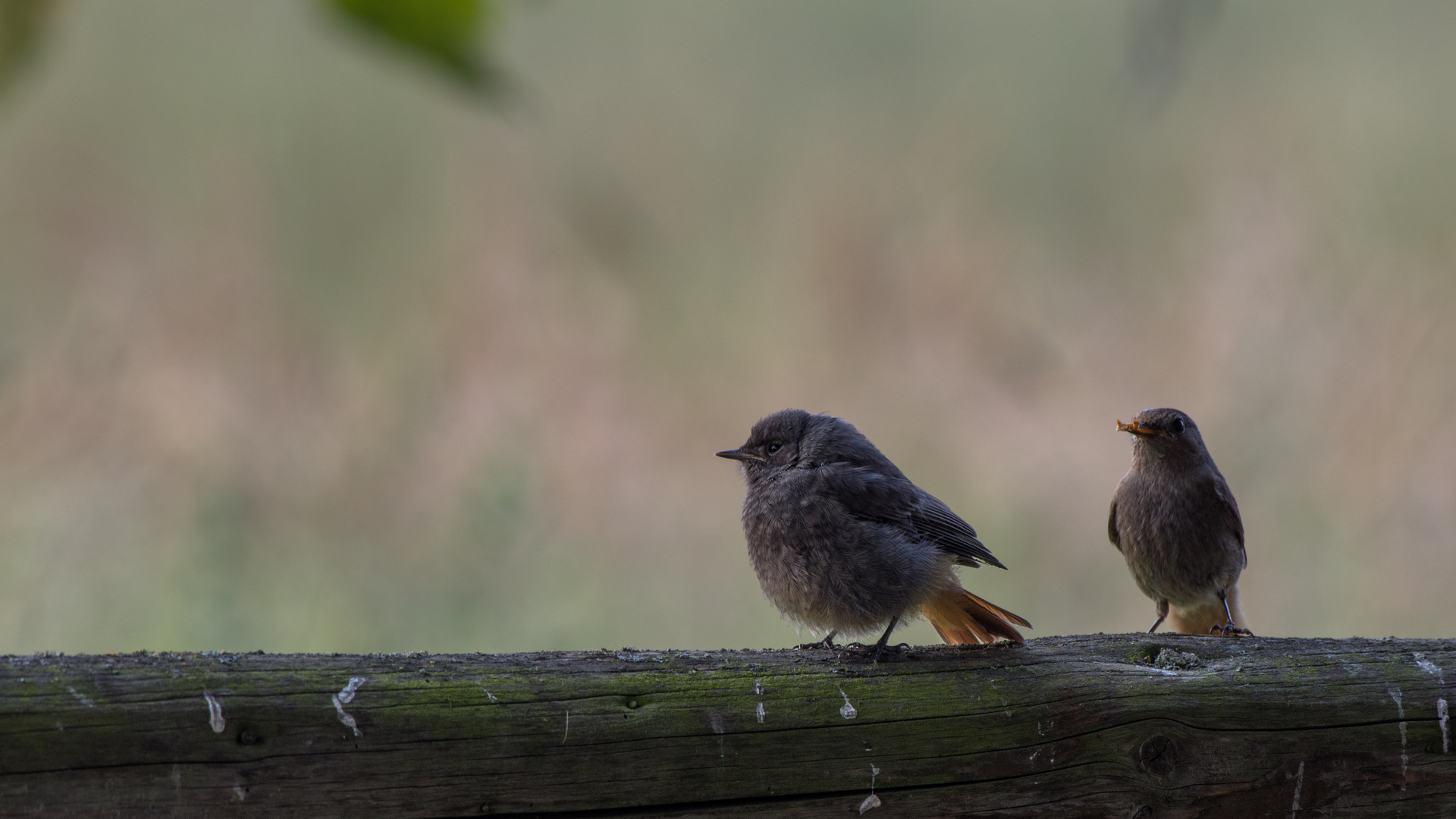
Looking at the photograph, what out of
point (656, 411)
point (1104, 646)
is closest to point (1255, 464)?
point (656, 411)

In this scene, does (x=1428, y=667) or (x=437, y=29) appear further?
(x=1428, y=667)

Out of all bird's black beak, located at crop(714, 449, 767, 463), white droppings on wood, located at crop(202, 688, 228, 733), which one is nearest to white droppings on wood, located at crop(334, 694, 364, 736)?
white droppings on wood, located at crop(202, 688, 228, 733)

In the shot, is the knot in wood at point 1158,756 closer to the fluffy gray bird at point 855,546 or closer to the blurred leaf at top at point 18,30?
the fluffy gray bird at point 855,546

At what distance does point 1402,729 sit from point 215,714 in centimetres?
202

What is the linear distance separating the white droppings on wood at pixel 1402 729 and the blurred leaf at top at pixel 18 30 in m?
2.37

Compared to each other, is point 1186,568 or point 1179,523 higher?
point 1179,523

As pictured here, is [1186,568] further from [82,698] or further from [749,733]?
[82,698]

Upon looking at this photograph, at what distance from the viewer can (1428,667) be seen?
2.37 m

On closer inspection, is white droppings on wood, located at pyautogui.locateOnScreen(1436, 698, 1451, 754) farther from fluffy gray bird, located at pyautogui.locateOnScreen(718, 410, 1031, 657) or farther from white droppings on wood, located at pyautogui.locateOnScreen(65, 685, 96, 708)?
white droppings on wood, located at pyautogui.locateOnScreen(65, 685, 96, 708)

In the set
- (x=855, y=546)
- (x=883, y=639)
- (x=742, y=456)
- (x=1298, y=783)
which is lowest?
(x=1298, y=783)

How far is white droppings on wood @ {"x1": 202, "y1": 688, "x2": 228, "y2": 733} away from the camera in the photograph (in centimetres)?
176

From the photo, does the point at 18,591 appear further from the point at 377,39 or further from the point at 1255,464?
the point at 1255,464

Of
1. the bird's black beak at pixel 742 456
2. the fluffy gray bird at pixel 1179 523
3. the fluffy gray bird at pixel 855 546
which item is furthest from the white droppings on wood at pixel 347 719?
the fluffy gray bird at pixel 1179 523

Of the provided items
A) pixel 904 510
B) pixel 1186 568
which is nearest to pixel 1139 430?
pixel 1186 568
